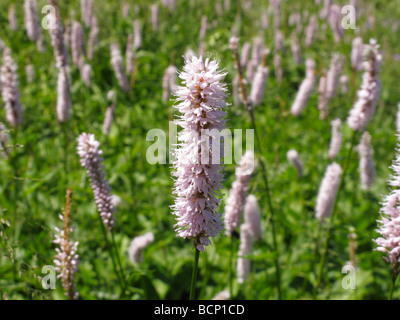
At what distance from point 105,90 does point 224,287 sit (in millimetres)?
5683

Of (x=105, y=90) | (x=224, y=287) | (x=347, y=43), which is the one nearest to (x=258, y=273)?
(x=224, y=287)

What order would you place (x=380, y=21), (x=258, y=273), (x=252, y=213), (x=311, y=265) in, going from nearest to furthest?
(x=252, y=213)
(x=311, y=265)
(x=258, y=273)
(x=380, y=21)

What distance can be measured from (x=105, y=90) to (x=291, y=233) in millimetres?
5488

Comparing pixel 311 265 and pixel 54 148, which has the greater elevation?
pixel 54 148

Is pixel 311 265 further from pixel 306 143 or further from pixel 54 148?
pixel 54 148

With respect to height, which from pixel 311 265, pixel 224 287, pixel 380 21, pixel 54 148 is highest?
pixel 380 21

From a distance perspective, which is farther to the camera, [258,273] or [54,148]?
[54,148]

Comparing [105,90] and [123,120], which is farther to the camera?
[105,90]

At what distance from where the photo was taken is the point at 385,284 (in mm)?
4219

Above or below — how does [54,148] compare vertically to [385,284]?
above

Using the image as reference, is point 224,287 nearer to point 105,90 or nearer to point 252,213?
point 252,213

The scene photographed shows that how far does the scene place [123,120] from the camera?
6.65 metres
